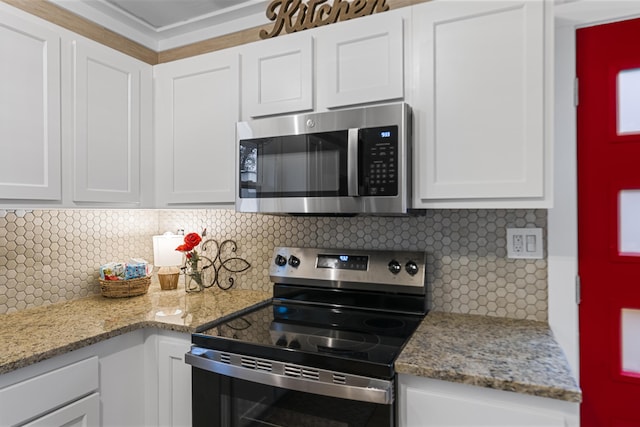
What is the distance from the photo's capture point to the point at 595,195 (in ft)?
4.66

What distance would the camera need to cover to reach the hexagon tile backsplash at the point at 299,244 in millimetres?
1548

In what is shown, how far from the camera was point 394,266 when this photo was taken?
5.48 feet

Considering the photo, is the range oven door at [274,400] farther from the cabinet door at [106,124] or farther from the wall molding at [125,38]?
the wall molding at [125,38]

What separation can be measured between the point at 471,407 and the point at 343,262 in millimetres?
835

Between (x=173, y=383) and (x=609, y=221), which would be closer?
(x=609, y=221)

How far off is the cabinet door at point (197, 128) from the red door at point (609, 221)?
1468 mm

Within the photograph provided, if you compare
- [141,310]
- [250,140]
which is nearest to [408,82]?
[250,140]

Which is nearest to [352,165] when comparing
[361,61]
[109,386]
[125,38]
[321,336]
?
[361,61]

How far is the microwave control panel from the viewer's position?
136cm

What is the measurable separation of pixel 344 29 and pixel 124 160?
123 centimetres

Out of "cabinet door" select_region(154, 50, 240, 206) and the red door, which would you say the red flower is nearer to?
"cabinet door" select_region(154, 50, 240, 206)

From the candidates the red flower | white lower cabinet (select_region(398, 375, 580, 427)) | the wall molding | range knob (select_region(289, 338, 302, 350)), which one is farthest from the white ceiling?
white lower cabinet (select_region(398, 375, 580, 427))

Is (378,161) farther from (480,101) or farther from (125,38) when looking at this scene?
(125,38)

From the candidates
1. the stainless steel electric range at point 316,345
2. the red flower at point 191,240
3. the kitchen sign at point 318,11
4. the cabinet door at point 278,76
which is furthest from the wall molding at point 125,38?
the stainless steel electric range at point 316,345
